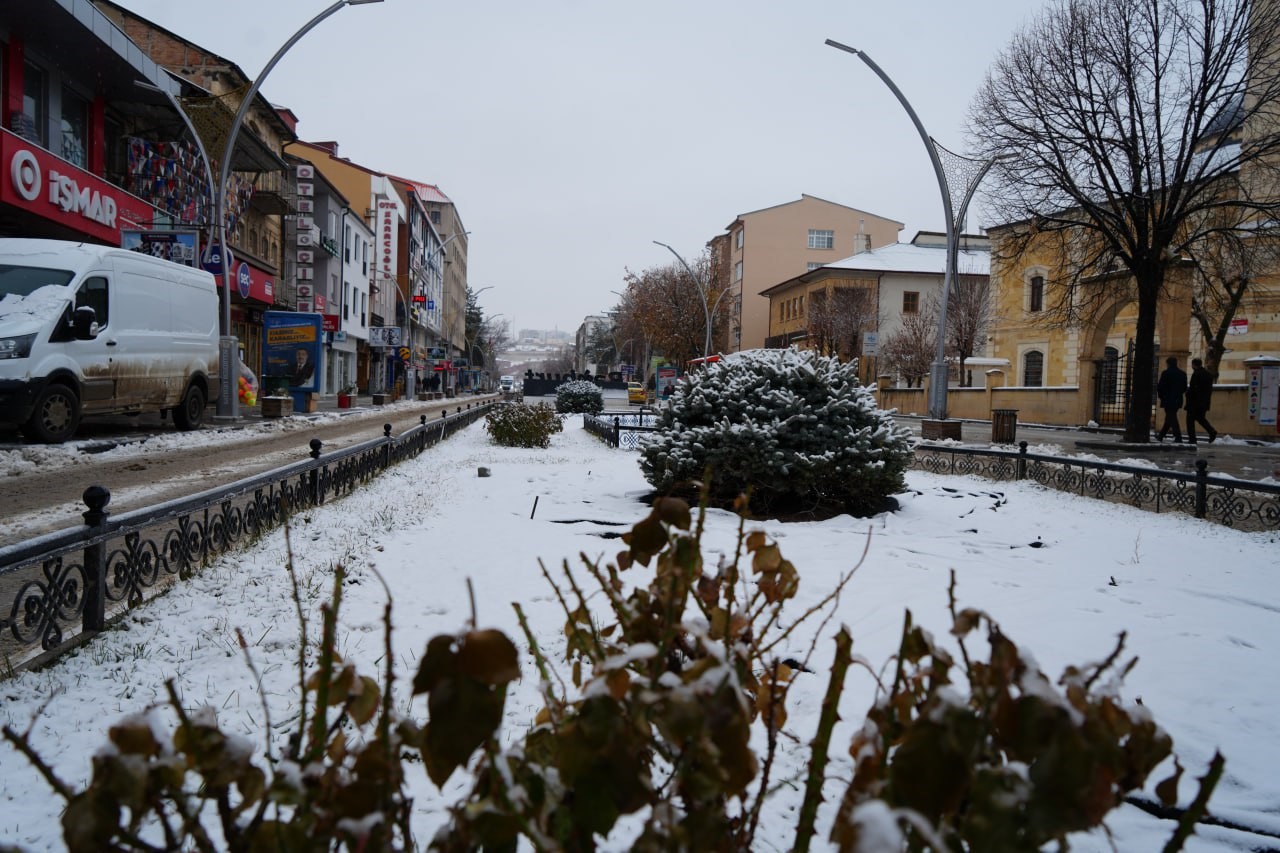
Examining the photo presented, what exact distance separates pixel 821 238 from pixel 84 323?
6580cm

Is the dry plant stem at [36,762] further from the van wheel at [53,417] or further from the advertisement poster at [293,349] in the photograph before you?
the advertisement poster at [293,349]

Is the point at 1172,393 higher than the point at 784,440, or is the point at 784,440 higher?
the point at 1172,393

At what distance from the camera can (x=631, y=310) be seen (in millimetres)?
63781

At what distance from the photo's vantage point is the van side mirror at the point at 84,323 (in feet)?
41.0

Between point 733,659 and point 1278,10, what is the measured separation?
869 inches

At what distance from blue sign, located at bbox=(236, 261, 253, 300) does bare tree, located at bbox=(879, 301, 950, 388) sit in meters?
36.3

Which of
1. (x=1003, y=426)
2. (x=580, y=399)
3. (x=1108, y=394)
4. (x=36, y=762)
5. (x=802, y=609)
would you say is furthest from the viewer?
(x=580, y=399)

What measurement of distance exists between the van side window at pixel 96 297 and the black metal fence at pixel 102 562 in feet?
27.6

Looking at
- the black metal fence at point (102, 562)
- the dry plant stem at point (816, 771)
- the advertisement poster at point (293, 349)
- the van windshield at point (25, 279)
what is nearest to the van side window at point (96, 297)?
the van windshield at point (25, 279)

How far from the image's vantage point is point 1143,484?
31.4 feet

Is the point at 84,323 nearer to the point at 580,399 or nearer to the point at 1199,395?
the point at 580,399

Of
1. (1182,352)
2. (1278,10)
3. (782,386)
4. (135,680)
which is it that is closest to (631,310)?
(1182,352)

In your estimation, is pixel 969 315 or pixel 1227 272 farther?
pixel 969 315

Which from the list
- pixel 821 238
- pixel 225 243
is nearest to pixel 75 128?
pixel 225 243
